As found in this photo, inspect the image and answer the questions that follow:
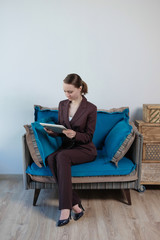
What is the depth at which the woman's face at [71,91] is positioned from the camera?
2084mm

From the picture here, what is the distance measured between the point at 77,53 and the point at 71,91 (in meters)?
0.73

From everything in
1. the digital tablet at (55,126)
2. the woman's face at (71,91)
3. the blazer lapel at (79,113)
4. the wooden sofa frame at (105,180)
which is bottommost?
the wooden sofa frame at (105,180)

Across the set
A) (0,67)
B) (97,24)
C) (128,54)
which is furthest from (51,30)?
(128,54)

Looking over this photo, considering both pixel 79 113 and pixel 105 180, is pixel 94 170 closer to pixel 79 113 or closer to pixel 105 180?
pixel 105 180

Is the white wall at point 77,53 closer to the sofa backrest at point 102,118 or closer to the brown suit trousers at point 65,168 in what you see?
the sofa backrest at point 102,118

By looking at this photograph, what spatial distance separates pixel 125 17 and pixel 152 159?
1498mm

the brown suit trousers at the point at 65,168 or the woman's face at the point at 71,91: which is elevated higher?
the woman's face at the point at 71,91

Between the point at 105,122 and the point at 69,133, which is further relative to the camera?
the point at 105,122

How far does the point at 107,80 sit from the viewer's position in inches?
107

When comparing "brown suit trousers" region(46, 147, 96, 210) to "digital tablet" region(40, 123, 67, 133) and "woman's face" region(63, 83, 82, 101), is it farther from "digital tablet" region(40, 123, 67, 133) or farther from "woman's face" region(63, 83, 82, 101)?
"woman's face" region(63, 83, 82, 101)

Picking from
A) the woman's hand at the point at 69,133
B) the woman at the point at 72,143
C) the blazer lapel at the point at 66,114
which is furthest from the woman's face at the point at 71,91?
the woman's hand at the point at 69,133

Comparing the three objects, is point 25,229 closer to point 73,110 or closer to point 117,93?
point 73,110

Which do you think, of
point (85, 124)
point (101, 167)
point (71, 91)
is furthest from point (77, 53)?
point (101, 167)

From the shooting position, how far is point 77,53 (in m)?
2.67
